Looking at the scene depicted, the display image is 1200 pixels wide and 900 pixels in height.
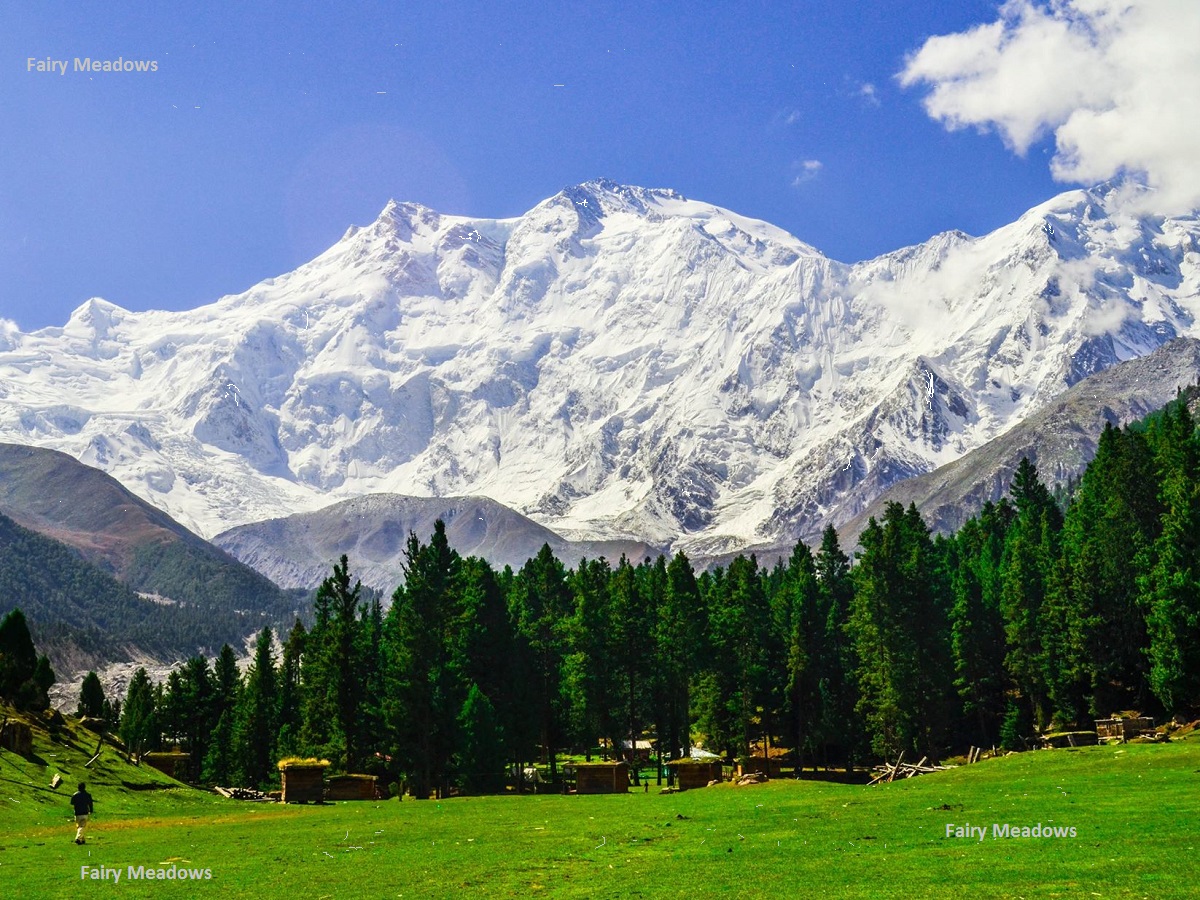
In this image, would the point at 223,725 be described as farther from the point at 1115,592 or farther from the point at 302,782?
the point at 1115,592

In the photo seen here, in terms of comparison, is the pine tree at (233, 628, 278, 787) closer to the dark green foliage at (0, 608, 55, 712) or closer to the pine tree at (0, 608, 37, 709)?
the dark green foliage at (0, 608, 55, 712)

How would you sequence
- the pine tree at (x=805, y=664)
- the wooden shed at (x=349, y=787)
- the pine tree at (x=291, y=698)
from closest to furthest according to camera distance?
the wooden shed at (x=349, y=787) → the pine tree at (x=291, y=698) → the pine tree at (x=805, y=664)

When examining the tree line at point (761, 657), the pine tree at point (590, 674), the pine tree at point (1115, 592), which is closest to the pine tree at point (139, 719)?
the tree line at point (761, 657)

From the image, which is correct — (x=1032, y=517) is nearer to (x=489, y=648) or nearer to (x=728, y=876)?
(x=489, y=648)

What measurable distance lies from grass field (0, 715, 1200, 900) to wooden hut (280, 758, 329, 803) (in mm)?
4116

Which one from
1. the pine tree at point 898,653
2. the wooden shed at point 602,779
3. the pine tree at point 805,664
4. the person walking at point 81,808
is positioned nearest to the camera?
the person walking at point 81,808

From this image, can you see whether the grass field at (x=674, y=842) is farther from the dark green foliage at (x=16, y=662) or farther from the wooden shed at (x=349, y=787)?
the dark green foliage at (x=16, y=662)

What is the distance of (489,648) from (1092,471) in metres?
61.9

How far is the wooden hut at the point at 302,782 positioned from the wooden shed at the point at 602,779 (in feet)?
51.3

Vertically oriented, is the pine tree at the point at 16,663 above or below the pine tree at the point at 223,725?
above

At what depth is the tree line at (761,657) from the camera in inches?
3194

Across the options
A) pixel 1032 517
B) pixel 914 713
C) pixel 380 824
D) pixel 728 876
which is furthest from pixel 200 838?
pixel 1032 517

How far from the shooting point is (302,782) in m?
64.9

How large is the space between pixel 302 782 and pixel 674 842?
3365 centimetres
